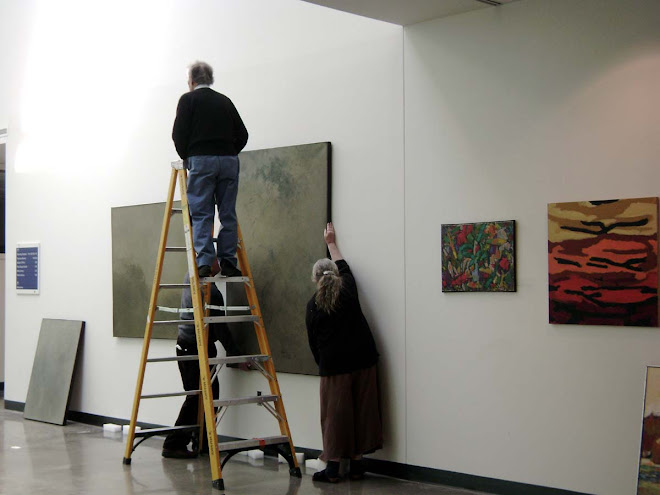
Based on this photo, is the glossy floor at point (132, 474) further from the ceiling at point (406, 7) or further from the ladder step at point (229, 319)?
the ceiling at point (406, 7)

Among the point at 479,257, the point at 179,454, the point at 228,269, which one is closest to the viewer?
the point at 479,257

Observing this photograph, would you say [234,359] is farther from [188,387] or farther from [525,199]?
[525,199]

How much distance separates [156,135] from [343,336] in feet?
10.3

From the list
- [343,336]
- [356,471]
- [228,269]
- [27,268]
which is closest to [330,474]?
[356,471]

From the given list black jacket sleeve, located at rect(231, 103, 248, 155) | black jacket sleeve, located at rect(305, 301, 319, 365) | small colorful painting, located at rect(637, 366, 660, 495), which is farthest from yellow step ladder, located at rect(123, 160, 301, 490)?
small colorful painting, located at rect(637, 366, 660, 495)

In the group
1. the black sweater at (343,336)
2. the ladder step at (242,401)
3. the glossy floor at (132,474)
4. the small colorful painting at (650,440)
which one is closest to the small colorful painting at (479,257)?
the black sweater at (343,336)

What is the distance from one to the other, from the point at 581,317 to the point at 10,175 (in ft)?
23.8

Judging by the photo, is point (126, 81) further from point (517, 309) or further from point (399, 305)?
point (517, 309)

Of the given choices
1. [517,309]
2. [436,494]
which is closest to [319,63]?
[517,309]

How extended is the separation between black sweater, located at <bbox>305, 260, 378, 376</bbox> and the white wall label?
15.0ft

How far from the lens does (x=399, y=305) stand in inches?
252

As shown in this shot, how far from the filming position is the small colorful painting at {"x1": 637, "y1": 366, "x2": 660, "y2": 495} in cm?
486

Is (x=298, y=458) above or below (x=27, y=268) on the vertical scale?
below

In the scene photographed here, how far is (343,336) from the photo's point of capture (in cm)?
630
